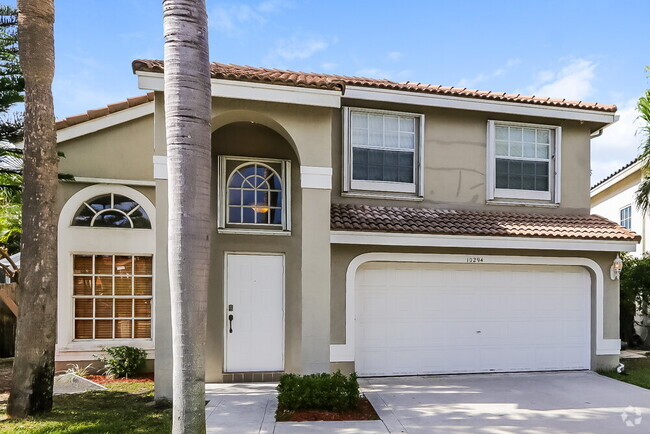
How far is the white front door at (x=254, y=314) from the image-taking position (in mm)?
8195

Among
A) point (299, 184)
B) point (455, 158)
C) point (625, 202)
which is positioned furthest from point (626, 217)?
point (299, 184)

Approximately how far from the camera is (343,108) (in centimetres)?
902

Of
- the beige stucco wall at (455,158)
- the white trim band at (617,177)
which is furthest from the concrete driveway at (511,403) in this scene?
the white trim band at (617,177)

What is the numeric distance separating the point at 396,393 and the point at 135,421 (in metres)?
4.29

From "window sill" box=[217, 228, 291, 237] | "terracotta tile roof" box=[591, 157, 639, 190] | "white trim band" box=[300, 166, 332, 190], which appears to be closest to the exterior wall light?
"terracotta tile roof" box=[591, 157, 639, 190]

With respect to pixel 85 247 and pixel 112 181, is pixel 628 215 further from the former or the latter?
pixel 85 247

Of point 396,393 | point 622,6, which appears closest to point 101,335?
point 396,393

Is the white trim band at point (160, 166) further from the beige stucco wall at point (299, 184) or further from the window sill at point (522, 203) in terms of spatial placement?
the window sill at point (522, 203)

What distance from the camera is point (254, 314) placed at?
8.30 m

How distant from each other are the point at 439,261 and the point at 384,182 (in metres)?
2.08

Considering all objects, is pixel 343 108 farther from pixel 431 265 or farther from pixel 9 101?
pixel 9 101

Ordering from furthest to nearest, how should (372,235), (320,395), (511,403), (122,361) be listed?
(122,361) → (372,235) → (511,403) → (320,395)

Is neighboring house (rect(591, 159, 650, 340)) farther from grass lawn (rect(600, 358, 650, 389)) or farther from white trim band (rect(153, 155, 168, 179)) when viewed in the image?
white trim band (rect(153, 155, 168, 179))

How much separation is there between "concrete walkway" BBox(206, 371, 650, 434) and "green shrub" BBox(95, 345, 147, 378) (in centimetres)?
195
